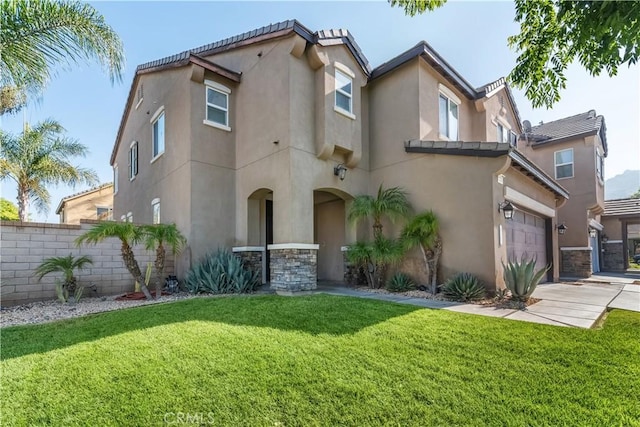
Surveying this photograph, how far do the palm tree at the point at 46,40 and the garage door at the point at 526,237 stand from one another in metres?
12.7

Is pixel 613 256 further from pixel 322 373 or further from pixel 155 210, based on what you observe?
pixel 155 210

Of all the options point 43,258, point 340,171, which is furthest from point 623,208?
point 43,258

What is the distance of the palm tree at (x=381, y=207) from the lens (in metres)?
11.0

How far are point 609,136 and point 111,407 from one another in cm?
2763

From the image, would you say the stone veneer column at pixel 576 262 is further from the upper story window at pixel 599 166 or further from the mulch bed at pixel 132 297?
the mulch bed at pixel 132 297

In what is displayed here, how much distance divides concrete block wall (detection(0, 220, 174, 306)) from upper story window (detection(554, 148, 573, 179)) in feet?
73.2

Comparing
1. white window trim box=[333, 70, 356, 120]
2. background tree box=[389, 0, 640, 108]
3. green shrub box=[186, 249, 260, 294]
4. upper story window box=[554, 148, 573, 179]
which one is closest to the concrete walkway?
green shrub box=[186, 249, 260, 294]

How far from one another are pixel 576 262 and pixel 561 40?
16.1 m

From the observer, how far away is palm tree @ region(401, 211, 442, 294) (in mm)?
9977

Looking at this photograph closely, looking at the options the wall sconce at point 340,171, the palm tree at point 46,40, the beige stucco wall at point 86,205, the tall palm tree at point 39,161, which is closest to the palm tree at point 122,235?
the palm tree at point 46,40

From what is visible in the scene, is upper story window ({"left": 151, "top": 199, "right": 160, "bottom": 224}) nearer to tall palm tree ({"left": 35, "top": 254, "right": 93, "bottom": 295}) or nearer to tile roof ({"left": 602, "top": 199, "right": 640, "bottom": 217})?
tall palm tree ({"left": 35, "top": 254, "right": 93, "bottom": 295})

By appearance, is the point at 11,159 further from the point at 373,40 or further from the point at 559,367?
the point at 559,367

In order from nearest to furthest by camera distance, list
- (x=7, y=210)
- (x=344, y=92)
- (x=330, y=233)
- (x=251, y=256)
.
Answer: (x=344, y=92), (x=251, y=256), (x=330, y=233), (x=7, y=210)

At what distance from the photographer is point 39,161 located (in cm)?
1692
